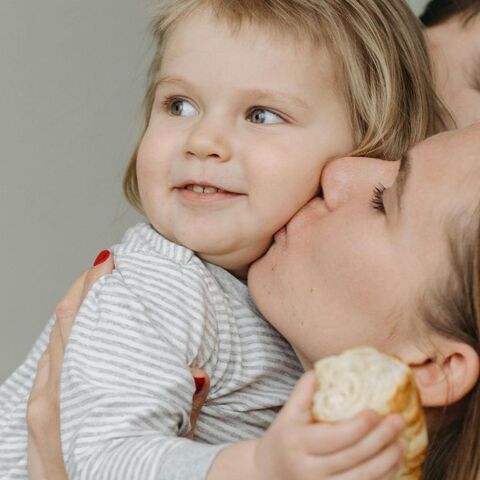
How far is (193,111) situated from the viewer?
1.37 m

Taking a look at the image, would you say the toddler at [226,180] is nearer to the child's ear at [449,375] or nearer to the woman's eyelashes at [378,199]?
the woman's eyelashes at [378,199]

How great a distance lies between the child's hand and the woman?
8.6 inches

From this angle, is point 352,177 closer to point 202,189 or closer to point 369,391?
point 202,189

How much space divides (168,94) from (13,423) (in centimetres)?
47

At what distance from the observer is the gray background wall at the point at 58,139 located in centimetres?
244

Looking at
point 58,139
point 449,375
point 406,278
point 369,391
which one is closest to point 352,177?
point 406,278

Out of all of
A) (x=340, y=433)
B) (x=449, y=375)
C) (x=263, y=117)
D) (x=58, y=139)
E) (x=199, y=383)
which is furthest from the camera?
(x=58, y=139)

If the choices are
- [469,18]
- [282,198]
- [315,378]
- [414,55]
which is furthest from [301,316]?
[469,18]

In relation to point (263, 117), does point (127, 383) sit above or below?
below

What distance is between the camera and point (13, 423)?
1.50m

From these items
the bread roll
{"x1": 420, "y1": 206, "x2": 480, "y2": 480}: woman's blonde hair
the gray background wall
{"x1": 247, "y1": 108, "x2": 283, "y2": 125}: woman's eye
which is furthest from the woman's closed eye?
the gray background wall

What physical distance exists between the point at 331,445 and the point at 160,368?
33 centimetres

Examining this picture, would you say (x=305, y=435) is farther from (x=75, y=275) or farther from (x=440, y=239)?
(x=75, y=275)

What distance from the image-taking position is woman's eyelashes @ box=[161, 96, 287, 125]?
1348mm
